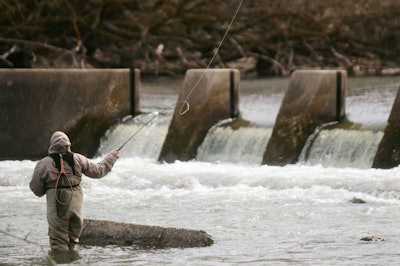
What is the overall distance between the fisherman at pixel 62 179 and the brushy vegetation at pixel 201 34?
15708 millimetres

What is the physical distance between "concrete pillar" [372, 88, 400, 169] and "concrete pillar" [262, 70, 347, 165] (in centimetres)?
166

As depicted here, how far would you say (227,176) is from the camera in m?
16.2

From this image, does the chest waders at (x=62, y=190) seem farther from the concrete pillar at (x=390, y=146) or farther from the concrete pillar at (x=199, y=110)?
the concrete pillar at (x=199, y=110)

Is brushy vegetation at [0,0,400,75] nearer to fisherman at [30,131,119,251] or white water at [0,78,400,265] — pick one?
white water at [0,78,400,265]

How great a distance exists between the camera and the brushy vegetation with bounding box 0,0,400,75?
2706 cm

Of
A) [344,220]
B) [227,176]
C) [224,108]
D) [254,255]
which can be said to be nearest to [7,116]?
[224,108]

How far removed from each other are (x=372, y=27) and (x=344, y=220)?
16004 millimetres

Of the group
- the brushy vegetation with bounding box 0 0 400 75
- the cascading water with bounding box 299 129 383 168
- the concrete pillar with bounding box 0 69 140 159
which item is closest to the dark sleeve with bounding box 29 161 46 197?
the cascading water with bounding box 299 129 383 168

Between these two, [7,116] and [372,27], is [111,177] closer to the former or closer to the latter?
[7,116]

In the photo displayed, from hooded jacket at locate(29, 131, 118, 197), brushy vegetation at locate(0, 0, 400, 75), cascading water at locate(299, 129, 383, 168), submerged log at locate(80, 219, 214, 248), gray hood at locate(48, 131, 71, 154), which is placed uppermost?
gray hood at locate(48, 131, 71, 154)

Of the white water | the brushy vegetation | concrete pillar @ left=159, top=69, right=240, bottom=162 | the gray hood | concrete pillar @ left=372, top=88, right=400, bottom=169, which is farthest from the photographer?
the brushy vegetation

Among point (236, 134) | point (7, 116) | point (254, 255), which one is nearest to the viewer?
point (254, 255)

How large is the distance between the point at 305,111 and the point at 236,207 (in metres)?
4.27

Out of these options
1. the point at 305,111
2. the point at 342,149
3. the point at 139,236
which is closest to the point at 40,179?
the point at 139,236
